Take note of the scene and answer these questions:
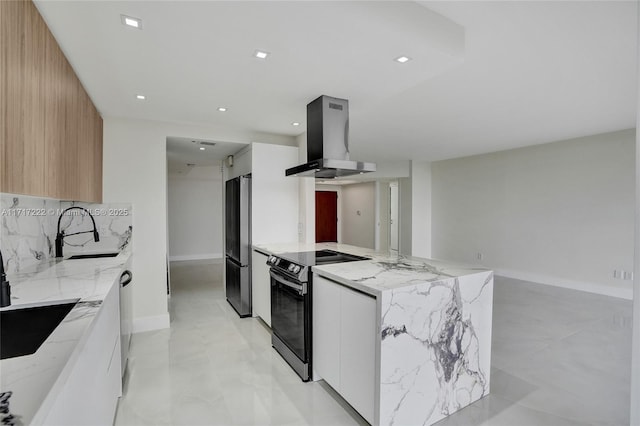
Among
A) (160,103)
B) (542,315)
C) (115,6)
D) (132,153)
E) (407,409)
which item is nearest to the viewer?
(115,6)

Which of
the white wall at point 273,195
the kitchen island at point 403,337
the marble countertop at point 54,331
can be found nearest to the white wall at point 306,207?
the white wall at point 273,195

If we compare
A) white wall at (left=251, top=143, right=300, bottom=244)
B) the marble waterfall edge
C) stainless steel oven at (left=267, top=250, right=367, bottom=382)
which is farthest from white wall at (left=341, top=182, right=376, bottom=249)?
the marble waterfall edge

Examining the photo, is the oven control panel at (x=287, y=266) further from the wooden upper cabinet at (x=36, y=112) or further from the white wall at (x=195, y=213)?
the white wall at (x=195, y=213)

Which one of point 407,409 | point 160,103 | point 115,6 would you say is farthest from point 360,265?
point 160,103

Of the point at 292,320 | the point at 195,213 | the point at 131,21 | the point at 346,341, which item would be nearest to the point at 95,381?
the point at 346,341

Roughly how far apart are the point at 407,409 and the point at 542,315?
316 centimetres

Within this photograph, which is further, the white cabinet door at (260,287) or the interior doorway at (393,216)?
the interior doorway at (393,216)

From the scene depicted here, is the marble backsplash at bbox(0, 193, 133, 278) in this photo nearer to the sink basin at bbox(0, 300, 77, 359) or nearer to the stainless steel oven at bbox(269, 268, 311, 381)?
the sink basin at bbox(0, 300, 77, 359)

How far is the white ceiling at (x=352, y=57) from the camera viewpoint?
171 centimetres

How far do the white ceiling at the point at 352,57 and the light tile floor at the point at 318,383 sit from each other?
239 centimetres

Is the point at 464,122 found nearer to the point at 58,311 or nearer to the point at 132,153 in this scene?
the point at 132,153

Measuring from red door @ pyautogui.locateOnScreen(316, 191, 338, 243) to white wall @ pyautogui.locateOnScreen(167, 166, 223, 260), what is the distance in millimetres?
3588

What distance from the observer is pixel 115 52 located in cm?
205

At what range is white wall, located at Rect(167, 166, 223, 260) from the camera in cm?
816
